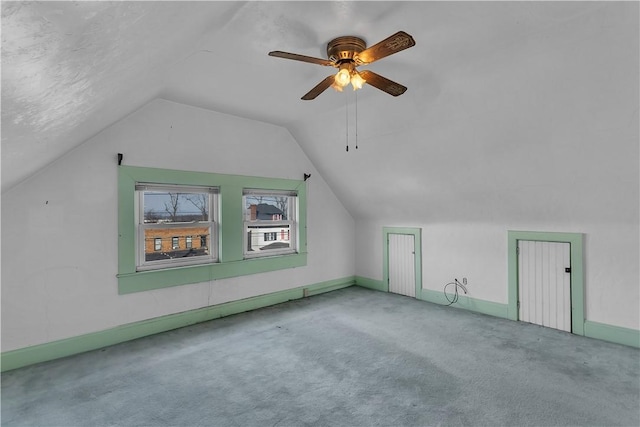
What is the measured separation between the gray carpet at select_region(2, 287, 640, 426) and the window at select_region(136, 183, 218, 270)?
85 centimetres

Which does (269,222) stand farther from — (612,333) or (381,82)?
(612,333)

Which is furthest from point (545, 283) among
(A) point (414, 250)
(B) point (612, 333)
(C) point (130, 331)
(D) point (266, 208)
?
(C) point (130, 331)

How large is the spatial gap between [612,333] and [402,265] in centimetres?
249

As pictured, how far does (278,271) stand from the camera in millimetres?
4621

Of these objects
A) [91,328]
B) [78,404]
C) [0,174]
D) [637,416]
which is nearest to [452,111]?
[637,416]

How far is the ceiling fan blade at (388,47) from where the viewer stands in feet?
5.95

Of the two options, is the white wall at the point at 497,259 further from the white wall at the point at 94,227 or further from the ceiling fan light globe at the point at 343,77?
the ceiling fan light globe at the point at 343,77

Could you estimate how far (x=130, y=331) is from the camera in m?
3.33

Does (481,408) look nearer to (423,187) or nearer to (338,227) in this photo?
(423,187)

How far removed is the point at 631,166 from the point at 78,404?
15.6 ft

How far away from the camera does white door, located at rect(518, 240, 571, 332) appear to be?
3.47 m

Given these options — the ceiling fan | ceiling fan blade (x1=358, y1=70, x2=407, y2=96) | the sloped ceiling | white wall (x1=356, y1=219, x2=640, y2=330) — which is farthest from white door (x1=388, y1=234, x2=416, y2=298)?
the ceiling fan

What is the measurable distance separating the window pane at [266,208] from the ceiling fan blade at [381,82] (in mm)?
2536

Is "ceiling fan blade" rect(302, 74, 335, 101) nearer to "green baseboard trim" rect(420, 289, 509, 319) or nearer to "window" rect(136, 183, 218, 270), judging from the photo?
"window" rect(136, 183, 218, 270)
